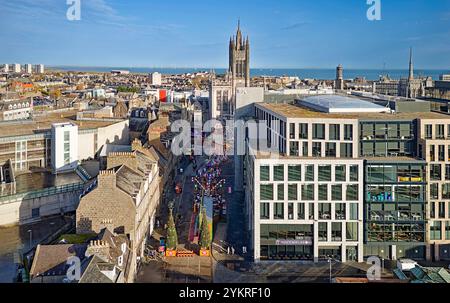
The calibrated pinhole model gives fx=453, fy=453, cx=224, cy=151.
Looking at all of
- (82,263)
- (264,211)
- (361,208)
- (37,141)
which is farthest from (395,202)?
(37,141)

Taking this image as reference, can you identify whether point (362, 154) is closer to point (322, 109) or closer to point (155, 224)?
point (322, 109)

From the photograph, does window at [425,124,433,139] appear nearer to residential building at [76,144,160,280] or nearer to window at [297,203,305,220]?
window at [297,203,305,220]

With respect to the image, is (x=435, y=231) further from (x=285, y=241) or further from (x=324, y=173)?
(x=285, y=241)

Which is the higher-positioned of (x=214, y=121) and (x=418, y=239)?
(x=214, y=121)
